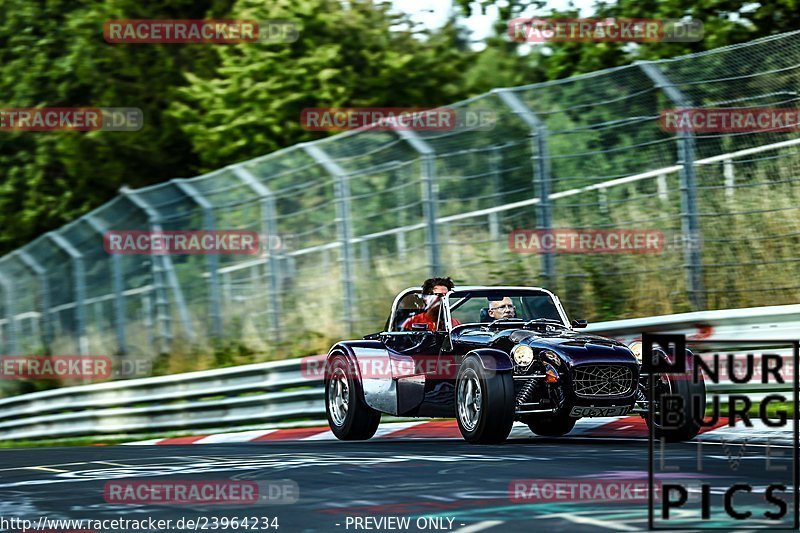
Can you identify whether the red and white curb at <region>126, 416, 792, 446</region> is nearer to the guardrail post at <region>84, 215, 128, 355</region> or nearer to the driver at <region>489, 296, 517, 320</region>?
the driver at <region>489, 296, 517, 320</region>

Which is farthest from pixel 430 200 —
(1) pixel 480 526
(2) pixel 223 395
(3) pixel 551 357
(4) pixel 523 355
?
(1) pixel 480 526

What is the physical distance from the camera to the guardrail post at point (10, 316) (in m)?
26.2

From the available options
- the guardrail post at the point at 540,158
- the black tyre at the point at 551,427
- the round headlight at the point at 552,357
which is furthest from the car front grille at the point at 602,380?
the guardrail post at the point at 540,158

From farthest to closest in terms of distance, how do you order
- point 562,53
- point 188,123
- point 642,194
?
point 188,123 → point 562,53 → point 642,194

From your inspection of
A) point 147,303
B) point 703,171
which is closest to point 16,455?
point 703,171

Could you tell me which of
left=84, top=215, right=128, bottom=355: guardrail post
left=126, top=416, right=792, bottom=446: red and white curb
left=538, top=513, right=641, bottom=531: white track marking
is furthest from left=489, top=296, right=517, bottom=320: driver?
left=84, top=215, right=128, bottom=355: guardrail post

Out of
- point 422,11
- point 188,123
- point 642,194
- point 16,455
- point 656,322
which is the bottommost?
point 16,455

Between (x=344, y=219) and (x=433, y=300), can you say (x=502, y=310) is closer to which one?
(x=433, y=300)

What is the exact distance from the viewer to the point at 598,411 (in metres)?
10.8

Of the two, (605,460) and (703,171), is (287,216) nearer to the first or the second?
(703,171)

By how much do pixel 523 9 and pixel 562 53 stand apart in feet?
3.67

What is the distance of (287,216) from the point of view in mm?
19141

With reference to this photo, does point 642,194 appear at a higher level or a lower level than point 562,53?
lower

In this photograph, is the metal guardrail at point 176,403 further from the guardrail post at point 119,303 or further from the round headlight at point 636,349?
the round headlight at point 636,349
